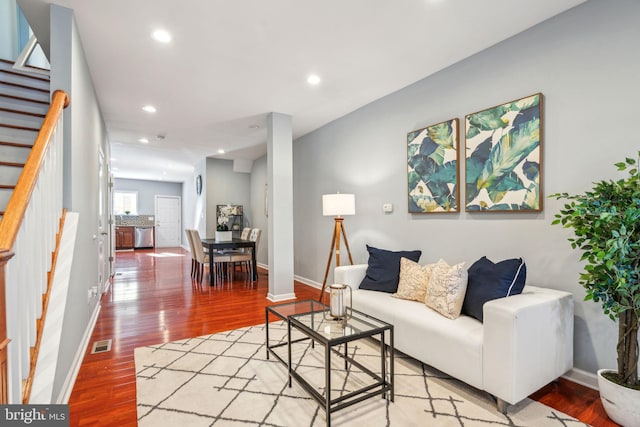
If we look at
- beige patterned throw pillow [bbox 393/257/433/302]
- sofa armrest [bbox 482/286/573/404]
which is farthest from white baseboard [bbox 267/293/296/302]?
sofa armrest [bbox 482/286/573/404]

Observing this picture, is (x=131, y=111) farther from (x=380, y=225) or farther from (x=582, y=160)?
(x=582, y=160)

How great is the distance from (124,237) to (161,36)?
10.2 metres

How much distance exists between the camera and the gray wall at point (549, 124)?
2.08 meters

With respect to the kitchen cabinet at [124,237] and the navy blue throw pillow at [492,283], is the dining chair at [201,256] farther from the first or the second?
the kitchen cabinet at [124,237]

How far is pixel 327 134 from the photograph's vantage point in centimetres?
500

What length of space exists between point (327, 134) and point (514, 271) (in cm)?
348

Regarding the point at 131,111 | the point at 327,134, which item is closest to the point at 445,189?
the point at 327,134

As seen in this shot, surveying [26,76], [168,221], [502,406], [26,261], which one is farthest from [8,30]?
[168,221]

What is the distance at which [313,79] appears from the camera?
3.43 m

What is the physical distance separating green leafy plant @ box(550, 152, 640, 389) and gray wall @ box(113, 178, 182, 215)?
13.0 metres

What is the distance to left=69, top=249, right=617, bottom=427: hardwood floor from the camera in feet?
6.39

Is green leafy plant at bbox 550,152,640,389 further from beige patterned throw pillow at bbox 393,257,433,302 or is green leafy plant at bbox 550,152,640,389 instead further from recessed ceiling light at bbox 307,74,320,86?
recessed ceiling light at bbox 307,74,320,86

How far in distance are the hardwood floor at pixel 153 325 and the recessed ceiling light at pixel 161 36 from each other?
273cm

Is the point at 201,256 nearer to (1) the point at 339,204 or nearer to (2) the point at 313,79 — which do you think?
(1) the point at 339,204
